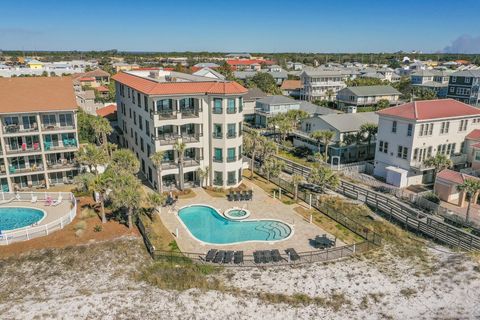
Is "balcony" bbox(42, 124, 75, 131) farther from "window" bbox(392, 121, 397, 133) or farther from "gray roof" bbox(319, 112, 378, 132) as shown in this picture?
"window" bbox(392, 121, 397, 133)

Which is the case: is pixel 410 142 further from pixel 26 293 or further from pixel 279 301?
pixel 26 293

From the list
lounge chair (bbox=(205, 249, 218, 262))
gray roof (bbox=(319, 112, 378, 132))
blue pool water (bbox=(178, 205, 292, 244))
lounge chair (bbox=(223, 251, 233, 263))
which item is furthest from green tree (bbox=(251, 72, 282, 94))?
lounge chair (bbox=(223, 251, 233, 263))

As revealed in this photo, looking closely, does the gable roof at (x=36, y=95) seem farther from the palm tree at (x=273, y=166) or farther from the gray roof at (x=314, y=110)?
the gray roof at (x=314, y=110)

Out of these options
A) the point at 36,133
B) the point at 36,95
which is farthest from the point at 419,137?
the point at 36,95

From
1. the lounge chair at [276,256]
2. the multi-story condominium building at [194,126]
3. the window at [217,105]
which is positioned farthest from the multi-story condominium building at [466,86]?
the lounge chair at [276,256]

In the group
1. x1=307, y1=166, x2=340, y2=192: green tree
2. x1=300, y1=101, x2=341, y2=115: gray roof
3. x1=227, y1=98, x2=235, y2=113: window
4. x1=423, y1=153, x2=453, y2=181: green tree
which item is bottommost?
x1=307, y1=166, x2=340, y2=192: green tree
